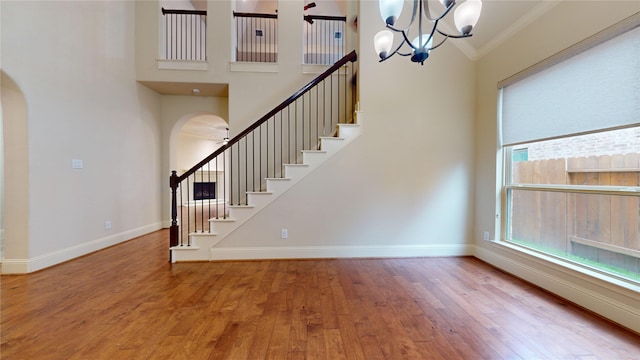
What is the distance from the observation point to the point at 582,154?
2.24 metres

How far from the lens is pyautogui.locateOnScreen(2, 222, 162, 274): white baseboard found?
2756mm

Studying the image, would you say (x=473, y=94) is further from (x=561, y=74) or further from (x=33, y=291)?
(x=33, y=291)

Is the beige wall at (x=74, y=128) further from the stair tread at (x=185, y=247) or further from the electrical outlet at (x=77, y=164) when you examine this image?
the stair tread at (x=185, y=247)

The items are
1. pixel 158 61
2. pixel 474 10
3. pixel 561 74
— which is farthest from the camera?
pixel 158 61

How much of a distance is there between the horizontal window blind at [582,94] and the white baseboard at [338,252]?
162 centimetres

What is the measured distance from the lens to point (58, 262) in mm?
3084

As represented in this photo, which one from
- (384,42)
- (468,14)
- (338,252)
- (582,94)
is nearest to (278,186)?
(338,252)

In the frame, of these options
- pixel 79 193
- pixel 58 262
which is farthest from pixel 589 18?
pixel 58 262

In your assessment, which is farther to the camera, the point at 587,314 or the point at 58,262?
the point at 58,262

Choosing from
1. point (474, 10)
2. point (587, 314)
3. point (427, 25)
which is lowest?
point (587, 314)

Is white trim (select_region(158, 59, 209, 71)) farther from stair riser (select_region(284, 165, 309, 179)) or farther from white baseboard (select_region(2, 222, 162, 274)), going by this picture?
white baseboard (select_region(2, 222, 162, 274))

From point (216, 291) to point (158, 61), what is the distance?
13.9 ft

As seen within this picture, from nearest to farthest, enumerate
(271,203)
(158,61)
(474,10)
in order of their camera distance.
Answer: (474,10)
(271,203)
(158,61)

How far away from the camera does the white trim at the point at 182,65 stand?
14.5ft
